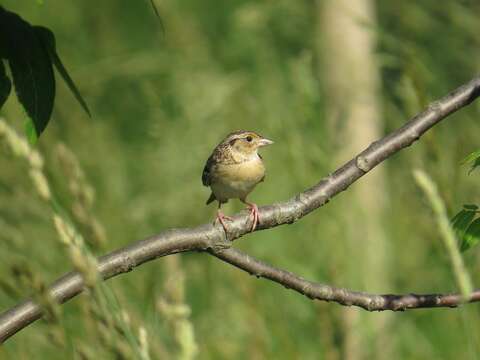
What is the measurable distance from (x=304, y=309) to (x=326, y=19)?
263cm

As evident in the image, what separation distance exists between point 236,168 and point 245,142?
11.9 inches

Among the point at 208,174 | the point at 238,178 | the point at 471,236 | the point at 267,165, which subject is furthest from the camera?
the point at 267,165

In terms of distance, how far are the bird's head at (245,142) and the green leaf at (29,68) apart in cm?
218

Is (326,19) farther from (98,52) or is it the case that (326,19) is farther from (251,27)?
(98,52)

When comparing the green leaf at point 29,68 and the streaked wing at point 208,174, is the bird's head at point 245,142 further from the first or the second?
the green leaf at point 29,68

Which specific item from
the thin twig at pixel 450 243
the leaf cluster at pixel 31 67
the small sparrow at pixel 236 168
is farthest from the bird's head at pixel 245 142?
the thin twig at pixel 450 243

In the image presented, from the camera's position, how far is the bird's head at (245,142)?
3922 mm

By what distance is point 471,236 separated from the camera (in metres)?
1.87

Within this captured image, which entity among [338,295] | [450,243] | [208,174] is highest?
[208,174]

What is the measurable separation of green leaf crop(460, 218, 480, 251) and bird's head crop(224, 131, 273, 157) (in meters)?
2.06

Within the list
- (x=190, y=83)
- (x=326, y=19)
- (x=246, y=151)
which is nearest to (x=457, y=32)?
(x=326, y=19)

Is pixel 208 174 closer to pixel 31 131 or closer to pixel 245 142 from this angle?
pixel 245 142

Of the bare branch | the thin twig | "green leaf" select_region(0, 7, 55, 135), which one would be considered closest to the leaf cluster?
"green leaf" select_region(0, 7, 55, 135)

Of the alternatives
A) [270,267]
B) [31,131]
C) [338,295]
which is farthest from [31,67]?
[338,295]
